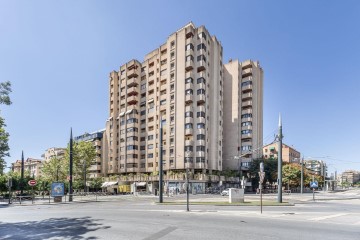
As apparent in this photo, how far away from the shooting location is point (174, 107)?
75.5 m

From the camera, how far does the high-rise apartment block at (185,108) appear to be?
73000 mm

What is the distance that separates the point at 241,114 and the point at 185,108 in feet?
75.0

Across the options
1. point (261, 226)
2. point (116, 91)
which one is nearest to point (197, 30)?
point (116, 91)

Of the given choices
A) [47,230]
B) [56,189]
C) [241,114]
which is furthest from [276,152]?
[47,230]

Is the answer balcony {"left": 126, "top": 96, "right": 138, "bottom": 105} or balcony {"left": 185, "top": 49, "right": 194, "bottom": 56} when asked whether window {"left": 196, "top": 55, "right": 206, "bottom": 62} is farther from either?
balcony {"left": 126, "top": 96, "right": 138, "bottom": 105}

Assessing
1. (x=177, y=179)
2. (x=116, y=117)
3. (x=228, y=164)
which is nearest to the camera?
(x=177, y=179)

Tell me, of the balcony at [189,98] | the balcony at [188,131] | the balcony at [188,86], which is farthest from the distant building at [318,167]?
the balcony at [188,86]

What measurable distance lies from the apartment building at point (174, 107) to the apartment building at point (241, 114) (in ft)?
19.0

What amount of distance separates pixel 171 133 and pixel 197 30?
2675 cm

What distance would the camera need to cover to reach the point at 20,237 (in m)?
12.4

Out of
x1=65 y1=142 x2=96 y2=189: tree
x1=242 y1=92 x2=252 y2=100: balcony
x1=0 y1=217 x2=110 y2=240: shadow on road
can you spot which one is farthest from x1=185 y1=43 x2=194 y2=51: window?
x1=0 y1=217 x2=110 y2=240: shadow on road

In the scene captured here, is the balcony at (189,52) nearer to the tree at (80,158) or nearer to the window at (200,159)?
the window at (200,159)

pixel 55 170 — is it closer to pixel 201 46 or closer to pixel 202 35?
pixel 201 46

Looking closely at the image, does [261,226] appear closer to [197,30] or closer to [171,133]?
[171,133]
